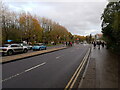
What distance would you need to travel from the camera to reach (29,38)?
44.8m

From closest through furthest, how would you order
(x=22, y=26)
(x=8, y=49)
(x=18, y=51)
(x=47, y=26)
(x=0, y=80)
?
1. (x=0, y=80)
2. (x=8, y=49)
3. (x=18, y=51)
4. (x=22, y=26)
5. (x=47, y=26)

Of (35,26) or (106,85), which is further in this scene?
(35,26)

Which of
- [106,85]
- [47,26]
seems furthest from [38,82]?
[47,26]

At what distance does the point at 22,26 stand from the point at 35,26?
16.1ft

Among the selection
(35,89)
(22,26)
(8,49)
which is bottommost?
(35,89)

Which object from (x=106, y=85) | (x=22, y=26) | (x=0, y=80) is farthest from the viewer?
(x=22, y=26)

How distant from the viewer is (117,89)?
4480 millimetres

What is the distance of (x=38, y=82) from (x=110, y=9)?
2769cm

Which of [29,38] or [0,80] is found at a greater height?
[29,38]

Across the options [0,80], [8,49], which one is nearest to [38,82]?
[0,80]

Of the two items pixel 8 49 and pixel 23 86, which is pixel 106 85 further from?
pixel 8 49

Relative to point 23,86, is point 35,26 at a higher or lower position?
higher

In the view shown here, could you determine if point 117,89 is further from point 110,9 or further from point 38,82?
point 110,9

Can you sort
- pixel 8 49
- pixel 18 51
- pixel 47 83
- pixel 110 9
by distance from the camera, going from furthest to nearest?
1. pixel 110 9
2. pixel 18 51
3. pixel 8 49
4. pixel 47 83
